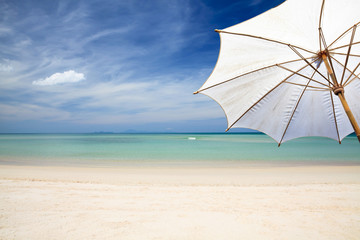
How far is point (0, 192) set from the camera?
6.06 meters

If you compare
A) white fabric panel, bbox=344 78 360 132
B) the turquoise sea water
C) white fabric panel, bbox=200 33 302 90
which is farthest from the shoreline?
white fabric panel, bbox=200 33 302 90

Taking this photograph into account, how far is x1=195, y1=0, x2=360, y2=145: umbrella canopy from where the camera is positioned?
303 cm

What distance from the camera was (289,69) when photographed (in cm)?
330

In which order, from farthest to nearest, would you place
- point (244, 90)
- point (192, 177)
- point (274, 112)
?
1. point (192, 177)
2. point (274, 112)
3. point (244, 90)

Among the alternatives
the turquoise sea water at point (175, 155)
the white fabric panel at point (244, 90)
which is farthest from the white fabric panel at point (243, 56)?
the turquoise sea water at point (175, 155)

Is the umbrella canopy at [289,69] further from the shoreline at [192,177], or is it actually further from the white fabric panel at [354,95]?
the shoreline at [192,177]

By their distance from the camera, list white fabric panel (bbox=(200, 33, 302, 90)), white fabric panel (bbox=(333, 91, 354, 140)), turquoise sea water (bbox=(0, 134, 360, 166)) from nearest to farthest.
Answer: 1. white fabric panel (bbox=(200, 33, 302, 90))
2. white fabric panel (bbox=(333, 91, 354, 140))
3. turquoise sea water (bbox=(0, 134, 360, 166))

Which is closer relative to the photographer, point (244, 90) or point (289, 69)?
point (289, 69)

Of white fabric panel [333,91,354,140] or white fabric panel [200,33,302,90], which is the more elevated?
white fabric panel [200,33,302,90]

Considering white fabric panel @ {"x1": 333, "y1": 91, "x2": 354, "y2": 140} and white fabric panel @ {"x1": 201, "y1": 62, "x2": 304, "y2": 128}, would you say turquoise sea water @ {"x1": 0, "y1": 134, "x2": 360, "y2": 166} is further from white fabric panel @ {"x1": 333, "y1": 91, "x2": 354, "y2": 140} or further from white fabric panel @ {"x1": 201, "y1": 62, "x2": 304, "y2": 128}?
white fabric panel @ {"x1": 201, "y1": 62, "x2": 304, "y2": 128}

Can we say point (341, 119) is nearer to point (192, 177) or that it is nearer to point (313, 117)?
point (313, 117)

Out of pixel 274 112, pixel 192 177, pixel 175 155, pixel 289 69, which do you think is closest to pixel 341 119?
pixel 274 112

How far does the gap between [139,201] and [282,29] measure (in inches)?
196

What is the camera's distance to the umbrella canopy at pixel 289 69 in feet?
9.95
